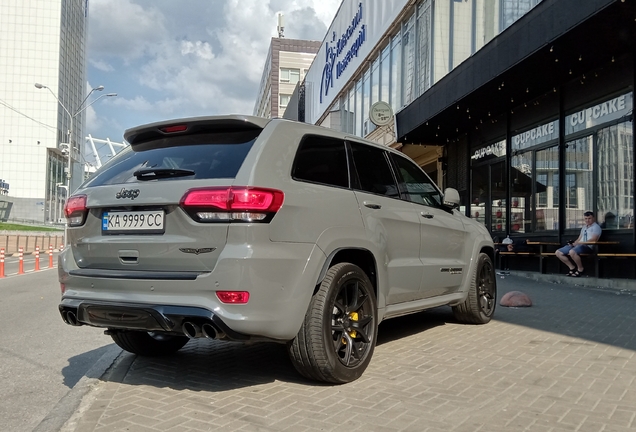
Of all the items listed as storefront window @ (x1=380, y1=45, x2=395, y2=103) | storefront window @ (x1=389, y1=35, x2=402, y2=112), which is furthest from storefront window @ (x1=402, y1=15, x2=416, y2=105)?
storefront window @ (x1=380, y1=45, x2=395, y2=103)

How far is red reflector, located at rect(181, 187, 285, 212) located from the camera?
3539 mm

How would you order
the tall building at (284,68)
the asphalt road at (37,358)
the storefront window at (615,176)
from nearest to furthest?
1. the asphalt road at (37,358)
2. the storefront window at (615,176)
3. the tall building at (284,68)

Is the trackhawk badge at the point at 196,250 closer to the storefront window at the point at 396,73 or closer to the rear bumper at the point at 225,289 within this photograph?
the rear bumper at the point at 225,289

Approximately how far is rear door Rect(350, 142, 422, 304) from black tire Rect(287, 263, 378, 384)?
0.42m

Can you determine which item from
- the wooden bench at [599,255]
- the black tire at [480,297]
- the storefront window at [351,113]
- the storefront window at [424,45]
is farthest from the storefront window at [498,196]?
the storefront window at [351,113]

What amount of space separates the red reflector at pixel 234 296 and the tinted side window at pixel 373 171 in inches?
63.4

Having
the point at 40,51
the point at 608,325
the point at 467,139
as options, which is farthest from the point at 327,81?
the point at 40,51

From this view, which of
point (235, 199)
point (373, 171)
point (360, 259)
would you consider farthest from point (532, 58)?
point (235, 199)

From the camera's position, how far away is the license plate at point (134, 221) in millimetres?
3768

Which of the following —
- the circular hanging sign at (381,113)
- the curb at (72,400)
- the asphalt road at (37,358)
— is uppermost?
the circular hanging sign at (381,113)

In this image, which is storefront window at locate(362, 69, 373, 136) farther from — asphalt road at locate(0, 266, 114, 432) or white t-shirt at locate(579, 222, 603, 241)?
asphalt road at locate(0, 266, 114, 432)

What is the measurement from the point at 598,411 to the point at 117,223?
3346 mm

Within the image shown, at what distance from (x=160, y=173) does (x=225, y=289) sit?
3.30 ft

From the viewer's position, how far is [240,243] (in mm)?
3512
